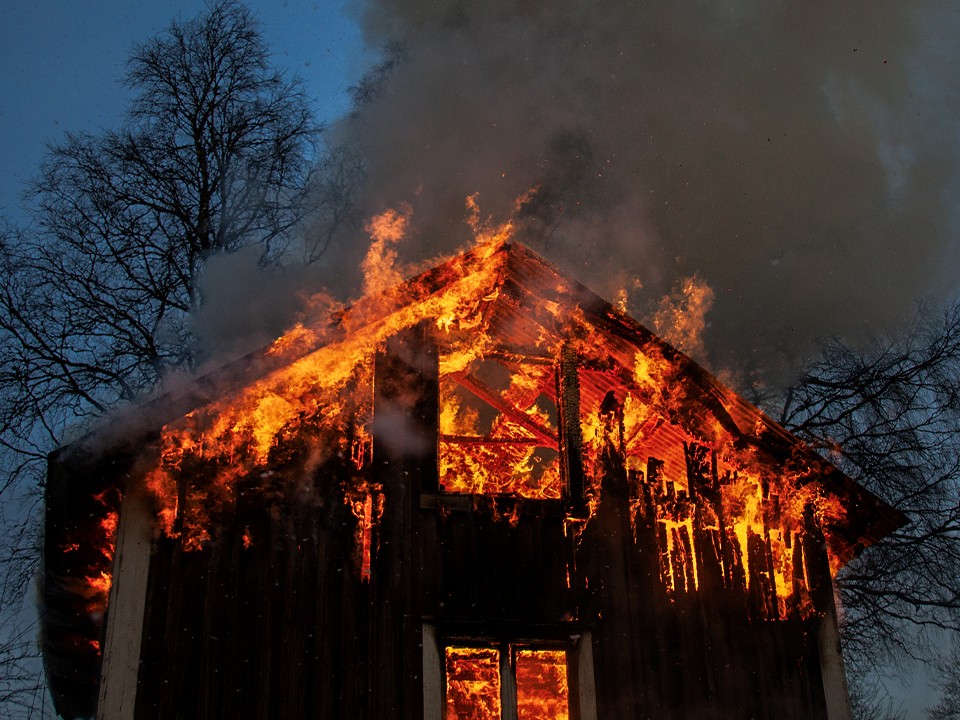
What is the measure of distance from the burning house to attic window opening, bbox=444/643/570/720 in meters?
0.02

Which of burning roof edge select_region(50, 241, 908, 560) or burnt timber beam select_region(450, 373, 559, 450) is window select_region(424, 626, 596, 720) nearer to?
burnt timber beam select_region(450, 373, 559, 450)

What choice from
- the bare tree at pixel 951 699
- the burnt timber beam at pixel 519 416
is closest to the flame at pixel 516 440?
the burnt timber beam at pixel 519 416

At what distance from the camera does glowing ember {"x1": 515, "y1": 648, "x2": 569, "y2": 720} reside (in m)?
8.40

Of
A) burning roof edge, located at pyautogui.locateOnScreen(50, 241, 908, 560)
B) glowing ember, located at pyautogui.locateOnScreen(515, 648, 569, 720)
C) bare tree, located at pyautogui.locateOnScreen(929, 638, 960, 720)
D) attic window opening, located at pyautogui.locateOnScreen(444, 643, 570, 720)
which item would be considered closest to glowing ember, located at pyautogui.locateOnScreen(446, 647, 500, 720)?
attic window opening, located at pyautogui.locateOnScreen(444, 643, 570, 720)

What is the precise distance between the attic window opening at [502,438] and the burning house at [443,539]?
10cm

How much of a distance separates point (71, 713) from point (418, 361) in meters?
A: 7.29

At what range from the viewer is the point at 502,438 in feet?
33.1

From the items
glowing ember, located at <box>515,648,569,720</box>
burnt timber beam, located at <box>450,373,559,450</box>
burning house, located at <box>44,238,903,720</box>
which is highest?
burnt timber beam, located at <box>450,373,559,450</box>

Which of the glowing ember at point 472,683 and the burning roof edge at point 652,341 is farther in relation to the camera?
the burning roof edge at point 652,341

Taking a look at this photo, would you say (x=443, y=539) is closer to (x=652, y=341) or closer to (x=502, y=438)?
(x=502, y=438)

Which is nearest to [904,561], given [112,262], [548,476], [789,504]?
[789,504]

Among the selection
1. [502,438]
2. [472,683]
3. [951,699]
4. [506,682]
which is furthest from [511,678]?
[951,699]

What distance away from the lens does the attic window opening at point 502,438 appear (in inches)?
398

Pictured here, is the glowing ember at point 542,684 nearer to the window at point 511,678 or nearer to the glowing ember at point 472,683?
the window at point 511,678
